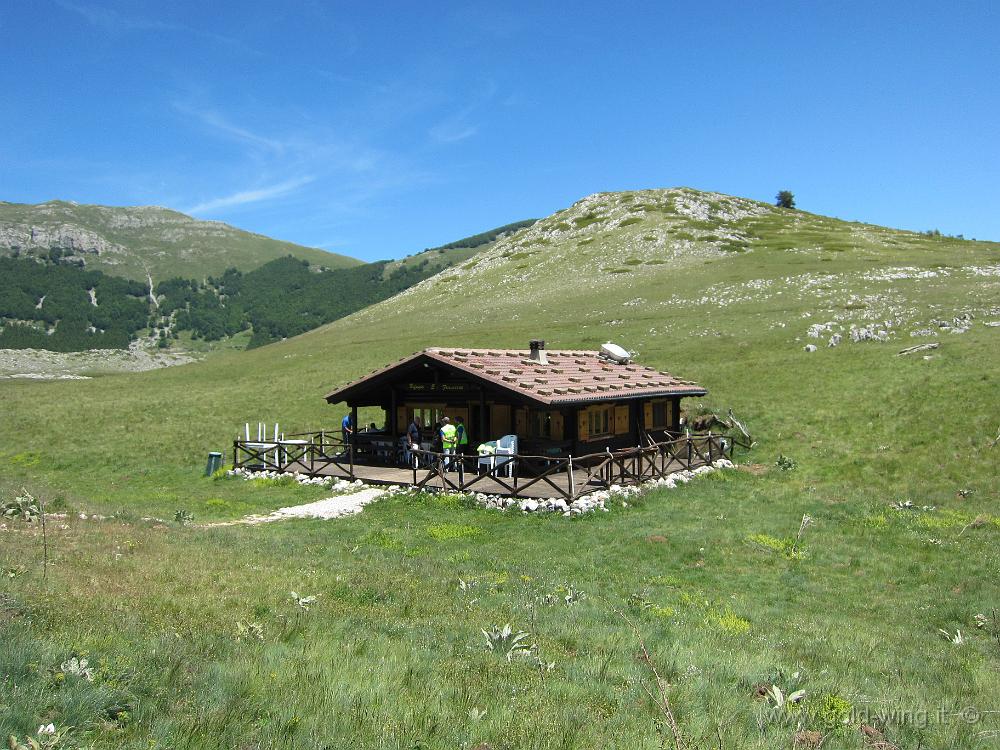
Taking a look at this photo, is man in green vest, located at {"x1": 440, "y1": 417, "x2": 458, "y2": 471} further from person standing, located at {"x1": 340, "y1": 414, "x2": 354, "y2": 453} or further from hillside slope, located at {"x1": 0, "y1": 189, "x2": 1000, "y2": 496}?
hillside slope, located at {"x1": 0, "y1": 189, "x2": 1000, "y2": 496}

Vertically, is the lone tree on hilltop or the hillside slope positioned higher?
the lone tree on hilltop

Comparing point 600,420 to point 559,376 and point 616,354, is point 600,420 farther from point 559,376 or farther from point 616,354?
point 616,354

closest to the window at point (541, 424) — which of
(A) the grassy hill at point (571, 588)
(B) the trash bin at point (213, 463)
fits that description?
(A) the grassy hill at point (571, 588)

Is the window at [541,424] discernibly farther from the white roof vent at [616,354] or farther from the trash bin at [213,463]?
the trash bin at [213,463]

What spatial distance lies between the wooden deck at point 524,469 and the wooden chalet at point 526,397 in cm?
127

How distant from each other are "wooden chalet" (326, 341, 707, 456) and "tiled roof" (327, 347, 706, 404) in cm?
5

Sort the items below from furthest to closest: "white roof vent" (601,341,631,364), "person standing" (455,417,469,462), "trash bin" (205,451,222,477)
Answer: "white roof vent" (601,341,631,364), "trash bin" (205,451,222,477), "person standing" (455,417,469,462)

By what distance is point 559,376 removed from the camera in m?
25.3

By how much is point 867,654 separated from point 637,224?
99.7 m

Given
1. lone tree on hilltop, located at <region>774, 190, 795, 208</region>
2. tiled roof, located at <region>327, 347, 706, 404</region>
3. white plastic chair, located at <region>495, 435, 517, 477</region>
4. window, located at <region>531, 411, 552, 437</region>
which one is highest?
lone tree on hilltop, located at <region>774, 190, 795, 208</region>

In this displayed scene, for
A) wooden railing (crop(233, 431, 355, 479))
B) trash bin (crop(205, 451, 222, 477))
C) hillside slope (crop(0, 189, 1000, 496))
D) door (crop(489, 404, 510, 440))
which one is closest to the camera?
door (crop(489, 404, 510, 440))

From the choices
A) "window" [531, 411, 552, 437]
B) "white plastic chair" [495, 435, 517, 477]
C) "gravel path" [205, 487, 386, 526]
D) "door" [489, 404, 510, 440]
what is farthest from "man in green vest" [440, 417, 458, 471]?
"window" [531, 411, 552, 437]

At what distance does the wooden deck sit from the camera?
814 inches

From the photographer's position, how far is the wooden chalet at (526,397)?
23.4 metres
